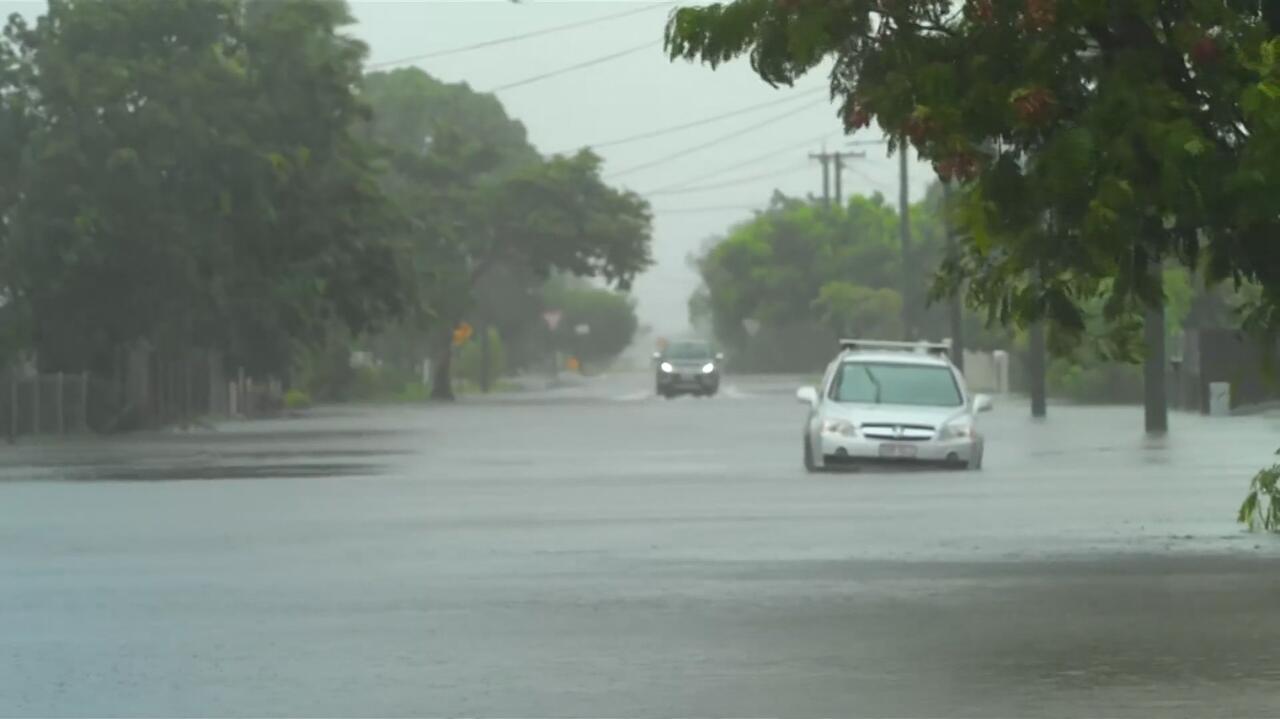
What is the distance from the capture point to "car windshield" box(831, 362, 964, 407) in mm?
30547

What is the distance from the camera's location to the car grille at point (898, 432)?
29.3 meters

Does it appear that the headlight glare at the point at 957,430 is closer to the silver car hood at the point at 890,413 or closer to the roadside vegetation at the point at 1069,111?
the silver car hood at the point at 890,413

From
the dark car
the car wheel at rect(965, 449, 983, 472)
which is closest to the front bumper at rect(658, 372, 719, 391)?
the dark car

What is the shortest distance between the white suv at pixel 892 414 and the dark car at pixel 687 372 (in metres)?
39.5

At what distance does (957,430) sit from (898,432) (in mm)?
751

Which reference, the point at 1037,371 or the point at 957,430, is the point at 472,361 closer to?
the point at 1037,371

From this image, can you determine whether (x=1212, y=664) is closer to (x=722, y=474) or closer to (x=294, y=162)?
(x=722, y=474)

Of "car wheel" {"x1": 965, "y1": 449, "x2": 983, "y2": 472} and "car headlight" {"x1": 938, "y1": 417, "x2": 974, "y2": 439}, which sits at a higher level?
"car headlight" {"x1": 938, "y1": 417, "x2": 974, "y2": 439}

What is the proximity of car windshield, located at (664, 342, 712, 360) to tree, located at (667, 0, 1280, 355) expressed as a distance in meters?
55.1

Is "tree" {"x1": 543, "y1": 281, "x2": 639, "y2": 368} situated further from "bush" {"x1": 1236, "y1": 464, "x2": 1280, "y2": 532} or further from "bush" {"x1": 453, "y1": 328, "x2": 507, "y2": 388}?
"bush" {"x1": 1236, "y1": 464, "x2": 1280, "y2": 532}

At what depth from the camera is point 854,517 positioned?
2223 centimetres

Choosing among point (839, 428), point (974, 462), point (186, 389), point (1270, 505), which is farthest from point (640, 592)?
point (186, 389)

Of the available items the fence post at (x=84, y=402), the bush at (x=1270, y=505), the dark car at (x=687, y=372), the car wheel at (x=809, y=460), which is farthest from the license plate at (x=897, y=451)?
the dark car at (x=687, y=372)

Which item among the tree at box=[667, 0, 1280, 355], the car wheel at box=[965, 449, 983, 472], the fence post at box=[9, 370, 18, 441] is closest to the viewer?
the tree at box=[667, 0, 1280, 355]
